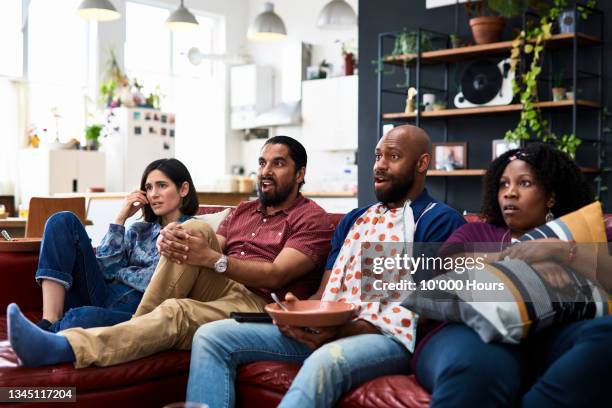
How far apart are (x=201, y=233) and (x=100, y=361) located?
527mm

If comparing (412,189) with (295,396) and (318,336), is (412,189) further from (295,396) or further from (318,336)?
(295,396)

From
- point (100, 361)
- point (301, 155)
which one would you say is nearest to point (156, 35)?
point (301, 155)

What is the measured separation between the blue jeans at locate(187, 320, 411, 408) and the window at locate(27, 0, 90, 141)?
6.83 meters

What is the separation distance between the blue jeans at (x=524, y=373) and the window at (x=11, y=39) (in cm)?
777

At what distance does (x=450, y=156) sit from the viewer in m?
6.06

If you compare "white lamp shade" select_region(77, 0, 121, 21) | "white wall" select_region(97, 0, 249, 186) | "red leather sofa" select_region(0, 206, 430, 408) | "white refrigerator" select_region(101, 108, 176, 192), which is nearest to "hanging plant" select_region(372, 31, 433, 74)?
"white lamp shade" select_region(77, 0, 121, 21)

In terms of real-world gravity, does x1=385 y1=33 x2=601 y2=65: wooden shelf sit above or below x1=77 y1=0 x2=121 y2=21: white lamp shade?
below

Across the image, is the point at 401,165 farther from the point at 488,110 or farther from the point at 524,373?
the point at 488,110

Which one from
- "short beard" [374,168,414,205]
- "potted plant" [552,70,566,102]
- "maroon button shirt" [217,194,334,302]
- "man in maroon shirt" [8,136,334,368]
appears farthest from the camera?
"potted plant" [552,70,566,102]

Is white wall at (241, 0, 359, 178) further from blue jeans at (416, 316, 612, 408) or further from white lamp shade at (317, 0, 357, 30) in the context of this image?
blue jeans at (416, 316, 612, 408)

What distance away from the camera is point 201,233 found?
2.57 meters

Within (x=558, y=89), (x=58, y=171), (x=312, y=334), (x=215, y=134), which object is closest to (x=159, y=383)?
(x=312, y=334)

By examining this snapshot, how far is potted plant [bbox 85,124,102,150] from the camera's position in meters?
8.48

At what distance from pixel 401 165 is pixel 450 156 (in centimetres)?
366
